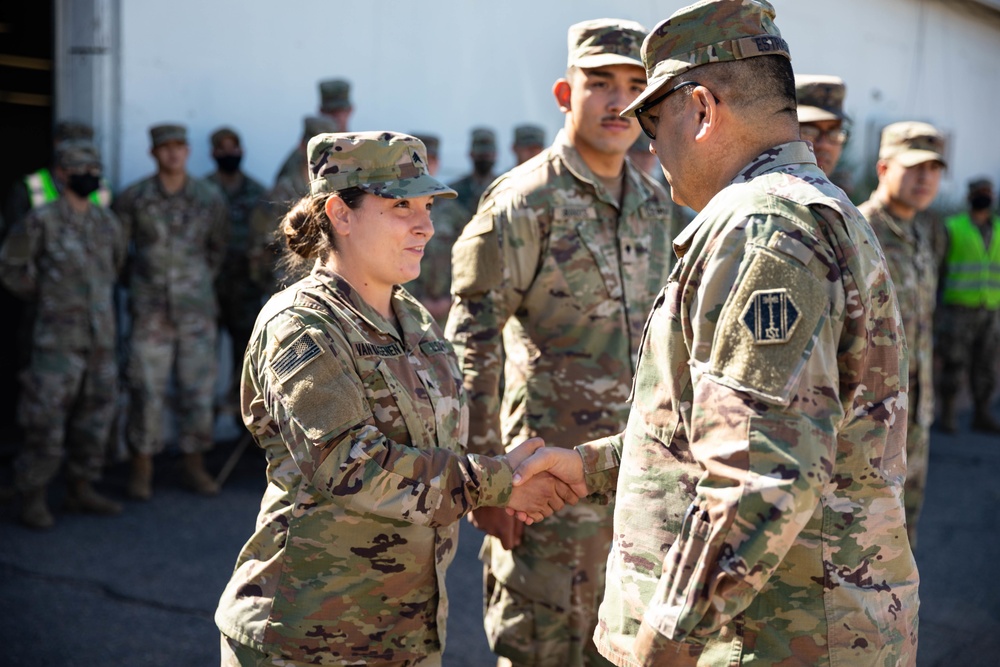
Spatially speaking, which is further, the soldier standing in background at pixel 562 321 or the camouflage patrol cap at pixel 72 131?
the camouflage patrol cap at pixel 72 131

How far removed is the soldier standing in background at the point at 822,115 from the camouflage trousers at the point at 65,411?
14.0ft

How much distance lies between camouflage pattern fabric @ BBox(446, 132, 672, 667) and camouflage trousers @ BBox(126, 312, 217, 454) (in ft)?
12.3

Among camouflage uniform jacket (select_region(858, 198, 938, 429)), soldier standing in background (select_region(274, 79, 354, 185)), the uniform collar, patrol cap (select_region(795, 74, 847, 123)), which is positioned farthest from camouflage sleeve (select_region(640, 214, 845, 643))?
soldier standing in background (select_region(274, 79, 354, 185))

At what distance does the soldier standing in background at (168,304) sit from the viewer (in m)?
6.61

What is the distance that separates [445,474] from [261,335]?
531mm

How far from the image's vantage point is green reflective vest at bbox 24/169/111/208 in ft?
21.1

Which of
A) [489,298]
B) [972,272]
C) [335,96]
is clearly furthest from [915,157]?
[972,272]

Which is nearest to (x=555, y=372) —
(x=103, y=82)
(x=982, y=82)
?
(x=103, y=82)

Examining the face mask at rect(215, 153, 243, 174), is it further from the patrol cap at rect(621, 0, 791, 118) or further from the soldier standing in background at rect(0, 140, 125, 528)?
the patrol cap at rect(621, 0, 791, 118)

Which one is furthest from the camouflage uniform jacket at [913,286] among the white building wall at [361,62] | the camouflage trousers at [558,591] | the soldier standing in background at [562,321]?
the white building wall at [361,62]

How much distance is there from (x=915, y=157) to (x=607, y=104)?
2.23 m

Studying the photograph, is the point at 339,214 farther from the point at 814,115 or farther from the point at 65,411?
the point at 65,411

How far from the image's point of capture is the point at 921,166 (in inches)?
194

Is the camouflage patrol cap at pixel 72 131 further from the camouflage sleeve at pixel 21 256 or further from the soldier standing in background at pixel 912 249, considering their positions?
the soldier standing in background at pixel 912 249
